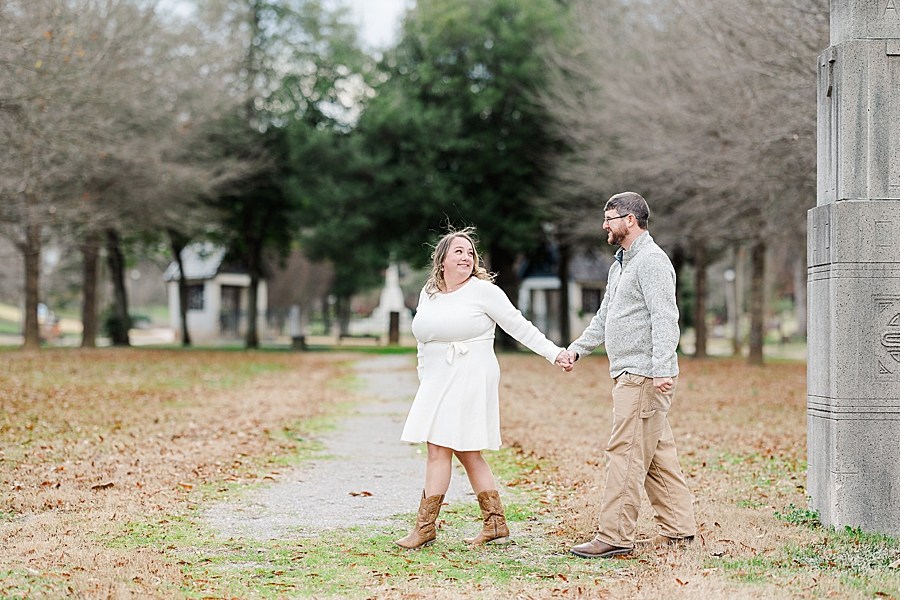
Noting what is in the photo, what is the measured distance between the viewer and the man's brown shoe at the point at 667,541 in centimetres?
597

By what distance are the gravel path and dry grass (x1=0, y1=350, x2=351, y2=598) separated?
1.51ft

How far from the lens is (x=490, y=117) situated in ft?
106

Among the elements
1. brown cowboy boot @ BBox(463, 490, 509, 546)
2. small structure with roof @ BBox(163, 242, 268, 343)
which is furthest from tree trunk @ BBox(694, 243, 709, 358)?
brown cowboy boot @ BBox(463, 490, 509, 546)

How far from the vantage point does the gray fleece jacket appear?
563 cm

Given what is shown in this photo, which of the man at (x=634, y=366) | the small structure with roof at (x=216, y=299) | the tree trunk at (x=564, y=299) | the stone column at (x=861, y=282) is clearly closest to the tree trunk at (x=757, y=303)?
the tree trunk at (x=564, y=299)

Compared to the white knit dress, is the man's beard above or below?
above

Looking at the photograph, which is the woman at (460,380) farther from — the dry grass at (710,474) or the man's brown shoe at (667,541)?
the man's brown shoe at (667,541)

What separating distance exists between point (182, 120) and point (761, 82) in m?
19.7

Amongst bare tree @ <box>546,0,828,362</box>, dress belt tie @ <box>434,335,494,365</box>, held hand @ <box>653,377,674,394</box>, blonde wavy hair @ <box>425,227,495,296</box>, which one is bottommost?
held hand @ <box>653,377,674,394</box>

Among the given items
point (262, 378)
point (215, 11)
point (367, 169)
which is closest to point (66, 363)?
point (262, 378)

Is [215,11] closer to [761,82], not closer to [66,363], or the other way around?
[66,363]

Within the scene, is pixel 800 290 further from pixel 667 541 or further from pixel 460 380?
pixel 460 380

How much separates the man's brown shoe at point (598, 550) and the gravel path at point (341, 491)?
1.68m

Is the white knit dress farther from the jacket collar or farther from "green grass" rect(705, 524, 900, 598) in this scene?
"green grass" rect(705, 524, 900, 598)
